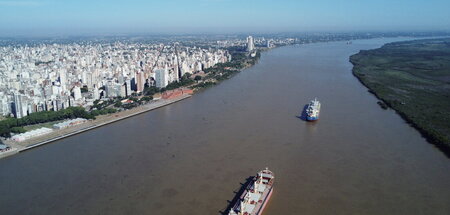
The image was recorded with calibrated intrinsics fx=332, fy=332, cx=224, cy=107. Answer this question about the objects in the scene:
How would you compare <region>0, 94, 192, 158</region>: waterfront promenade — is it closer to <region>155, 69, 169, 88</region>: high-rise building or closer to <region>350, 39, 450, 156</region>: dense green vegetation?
<region>155, 69, 169, 88</region>: high-rise building

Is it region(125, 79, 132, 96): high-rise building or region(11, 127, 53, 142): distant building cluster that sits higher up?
region(125, 79, 132, 96): high-rise building

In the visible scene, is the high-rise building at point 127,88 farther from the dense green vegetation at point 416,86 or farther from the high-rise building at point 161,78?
the dense green vegetation at point 416,86

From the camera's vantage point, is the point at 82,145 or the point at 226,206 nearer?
the point at 226,206

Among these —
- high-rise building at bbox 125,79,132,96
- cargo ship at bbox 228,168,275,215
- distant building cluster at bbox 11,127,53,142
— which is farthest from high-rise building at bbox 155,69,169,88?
cargo ship at bbox 228,168,275,215

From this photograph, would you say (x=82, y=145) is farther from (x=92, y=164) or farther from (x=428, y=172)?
(x=428, y=172)

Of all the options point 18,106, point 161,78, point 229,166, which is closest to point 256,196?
point 229,166

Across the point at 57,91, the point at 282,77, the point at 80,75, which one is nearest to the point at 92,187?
the point at 57,91
